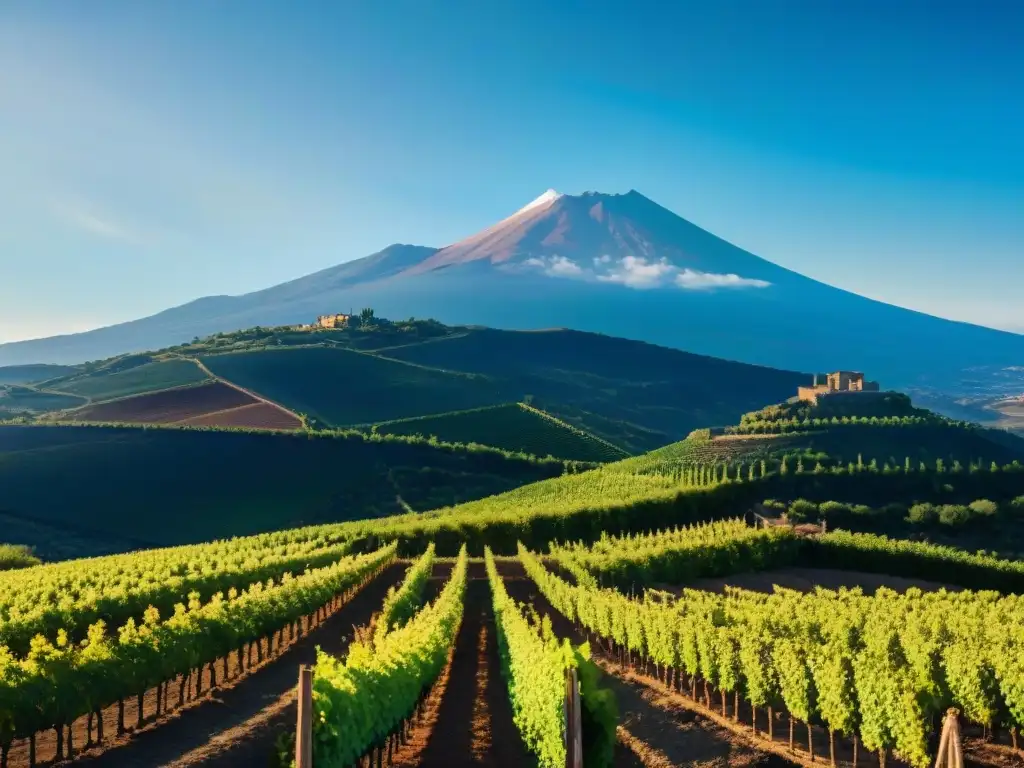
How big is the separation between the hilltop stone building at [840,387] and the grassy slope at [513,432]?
23.4 meters

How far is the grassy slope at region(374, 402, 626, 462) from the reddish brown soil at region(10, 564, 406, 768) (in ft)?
259

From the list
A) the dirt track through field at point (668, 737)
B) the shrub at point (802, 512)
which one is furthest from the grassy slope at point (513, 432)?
the dirt track through field at point (668, 737)

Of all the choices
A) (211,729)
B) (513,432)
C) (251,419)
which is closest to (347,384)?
(251,419)

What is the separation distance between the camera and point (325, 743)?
14.2 metres

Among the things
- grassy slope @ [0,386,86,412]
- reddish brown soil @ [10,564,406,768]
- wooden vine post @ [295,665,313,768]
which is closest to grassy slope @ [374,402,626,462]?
grassy slope @ [0,386,86,412]

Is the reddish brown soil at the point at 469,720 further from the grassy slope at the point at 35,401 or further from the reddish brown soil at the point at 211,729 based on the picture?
the grassy slope at the point at 35,401

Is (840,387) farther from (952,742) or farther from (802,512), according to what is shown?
(952,742)

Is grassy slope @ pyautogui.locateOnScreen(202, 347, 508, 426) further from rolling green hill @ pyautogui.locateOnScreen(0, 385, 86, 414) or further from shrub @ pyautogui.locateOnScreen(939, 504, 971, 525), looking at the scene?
shrub @ pyautogui.locateOnScreen(939, 504, 971, 525)

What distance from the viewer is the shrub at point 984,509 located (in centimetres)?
6338

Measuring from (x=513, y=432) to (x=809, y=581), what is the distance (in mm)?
67933

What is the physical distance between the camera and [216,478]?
86125 mm

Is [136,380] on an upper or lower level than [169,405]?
upper

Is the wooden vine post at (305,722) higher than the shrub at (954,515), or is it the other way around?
the wooden vine post at (305,722)

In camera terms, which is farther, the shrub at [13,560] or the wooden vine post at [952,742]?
the shrub at [13,560]
